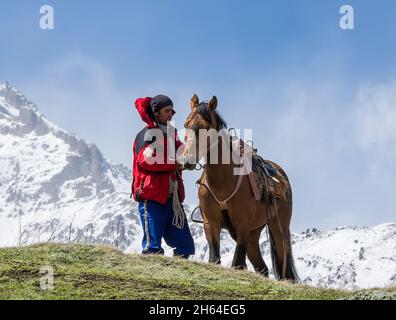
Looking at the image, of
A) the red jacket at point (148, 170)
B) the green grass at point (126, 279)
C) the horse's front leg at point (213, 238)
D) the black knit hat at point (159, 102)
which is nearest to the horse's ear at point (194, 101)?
the black knit hat at point (159, 102)

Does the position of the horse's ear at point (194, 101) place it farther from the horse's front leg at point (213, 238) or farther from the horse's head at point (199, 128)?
the horse's front leg at point (213, 238)

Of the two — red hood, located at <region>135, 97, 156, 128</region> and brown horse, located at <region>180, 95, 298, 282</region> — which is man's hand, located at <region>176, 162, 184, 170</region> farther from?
red hood, located at <region>135, 97, 156, 128</region>

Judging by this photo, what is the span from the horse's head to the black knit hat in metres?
0.60

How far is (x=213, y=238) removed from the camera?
12820mm

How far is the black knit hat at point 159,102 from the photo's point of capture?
509 inches

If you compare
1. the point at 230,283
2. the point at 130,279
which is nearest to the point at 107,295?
the point at 130,279

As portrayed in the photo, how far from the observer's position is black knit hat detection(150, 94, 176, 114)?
42.4ft

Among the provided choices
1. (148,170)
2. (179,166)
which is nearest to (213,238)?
(179,166)

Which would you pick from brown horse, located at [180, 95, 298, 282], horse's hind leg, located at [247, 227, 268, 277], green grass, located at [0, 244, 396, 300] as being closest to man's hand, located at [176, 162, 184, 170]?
brown horse, located at [180, 95, 298, 282]

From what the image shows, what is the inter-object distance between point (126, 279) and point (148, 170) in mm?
3237

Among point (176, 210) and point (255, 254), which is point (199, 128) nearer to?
point (176, 210)

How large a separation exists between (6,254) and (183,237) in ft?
9.95

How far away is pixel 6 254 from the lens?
12031mm
